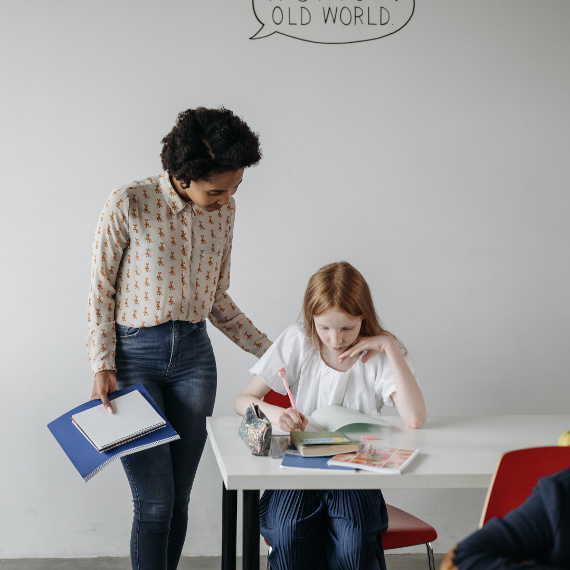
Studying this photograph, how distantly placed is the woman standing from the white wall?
2.37 ft

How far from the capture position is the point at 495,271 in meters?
2.45

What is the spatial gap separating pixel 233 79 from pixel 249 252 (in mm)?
690

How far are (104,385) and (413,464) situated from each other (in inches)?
30.4

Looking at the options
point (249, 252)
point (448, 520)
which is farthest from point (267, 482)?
point (448, 520)

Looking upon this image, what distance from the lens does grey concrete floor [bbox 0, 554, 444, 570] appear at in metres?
2.27

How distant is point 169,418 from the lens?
1646 millimetres

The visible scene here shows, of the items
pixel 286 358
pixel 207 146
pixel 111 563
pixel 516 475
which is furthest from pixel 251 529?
pixel 111 563

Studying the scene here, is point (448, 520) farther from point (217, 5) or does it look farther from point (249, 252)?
point (217, 5)

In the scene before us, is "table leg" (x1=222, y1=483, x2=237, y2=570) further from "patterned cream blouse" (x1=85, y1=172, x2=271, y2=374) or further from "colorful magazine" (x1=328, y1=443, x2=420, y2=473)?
"patterned cream blouse" (x1=85, y1=172, x2=271, y2=374)

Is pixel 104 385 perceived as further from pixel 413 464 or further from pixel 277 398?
pixel 413 464

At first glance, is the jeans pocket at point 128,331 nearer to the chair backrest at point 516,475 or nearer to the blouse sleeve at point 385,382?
the blouse sleeve at point 385,382

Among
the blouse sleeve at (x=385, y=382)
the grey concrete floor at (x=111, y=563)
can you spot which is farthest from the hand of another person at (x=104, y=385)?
the grey concrete floor at (x=111, y=563)

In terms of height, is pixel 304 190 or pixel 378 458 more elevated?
pixel 304 190

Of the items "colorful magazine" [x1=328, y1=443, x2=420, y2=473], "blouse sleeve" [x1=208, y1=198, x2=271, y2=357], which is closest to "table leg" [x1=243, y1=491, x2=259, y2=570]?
"colorful magazine" [x1=328, y1=443, x2=420, y2=473]
